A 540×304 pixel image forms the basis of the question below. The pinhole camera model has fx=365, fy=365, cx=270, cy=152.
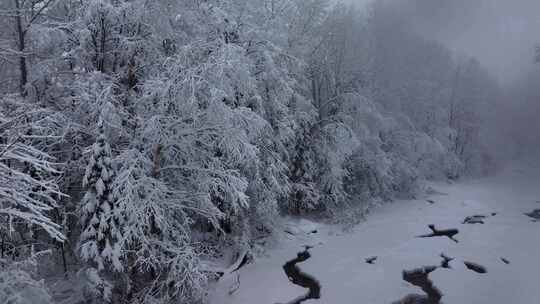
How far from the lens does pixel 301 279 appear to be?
10523 mm

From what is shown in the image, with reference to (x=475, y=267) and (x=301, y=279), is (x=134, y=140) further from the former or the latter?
(x=475, y=267)

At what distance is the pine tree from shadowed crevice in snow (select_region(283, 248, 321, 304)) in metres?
4.51

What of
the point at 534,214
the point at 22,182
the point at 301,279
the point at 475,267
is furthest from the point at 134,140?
the point at 534,214

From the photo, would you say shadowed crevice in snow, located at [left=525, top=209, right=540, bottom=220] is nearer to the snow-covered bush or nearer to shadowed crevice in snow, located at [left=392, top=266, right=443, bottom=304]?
shadowed crevice in snow, located at [left=392, top=266, right=443, bottom=304]

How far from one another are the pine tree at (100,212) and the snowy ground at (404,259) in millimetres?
3086

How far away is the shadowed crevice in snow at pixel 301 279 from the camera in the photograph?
9.39 meters

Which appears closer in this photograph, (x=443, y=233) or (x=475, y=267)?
(x=475, y=267)

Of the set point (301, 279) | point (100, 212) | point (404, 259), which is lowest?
point (301, 279)

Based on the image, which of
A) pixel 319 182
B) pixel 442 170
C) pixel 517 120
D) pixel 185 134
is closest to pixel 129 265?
pixel 185 134

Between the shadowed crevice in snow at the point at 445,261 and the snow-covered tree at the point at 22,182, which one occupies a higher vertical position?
the snow-covered tree at the point at 22,182

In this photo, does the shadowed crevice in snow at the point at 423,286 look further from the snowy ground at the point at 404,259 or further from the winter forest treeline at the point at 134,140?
the winter forest treeline at the point at 134,140

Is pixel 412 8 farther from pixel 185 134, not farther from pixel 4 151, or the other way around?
pixel 4 151

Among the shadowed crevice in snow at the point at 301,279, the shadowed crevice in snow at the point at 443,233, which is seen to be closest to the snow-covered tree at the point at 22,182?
the shadowed crevice in snow at the point at 301,279

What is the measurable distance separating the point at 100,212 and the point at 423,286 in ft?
27.0
